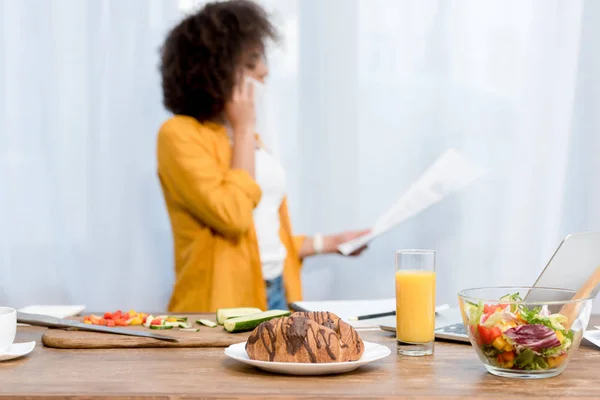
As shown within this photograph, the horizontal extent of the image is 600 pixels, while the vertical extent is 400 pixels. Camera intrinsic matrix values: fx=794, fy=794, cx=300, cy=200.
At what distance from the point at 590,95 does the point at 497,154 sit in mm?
326

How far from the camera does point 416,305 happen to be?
1.08 meters

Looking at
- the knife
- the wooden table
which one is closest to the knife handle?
the knife

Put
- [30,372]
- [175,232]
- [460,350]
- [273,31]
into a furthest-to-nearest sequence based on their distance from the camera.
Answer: [273,31], [175,232], [460,350], [30,372]

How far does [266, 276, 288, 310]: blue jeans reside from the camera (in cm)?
221

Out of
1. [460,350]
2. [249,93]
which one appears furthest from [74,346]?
[249,93]

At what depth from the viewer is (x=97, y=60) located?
234 cm

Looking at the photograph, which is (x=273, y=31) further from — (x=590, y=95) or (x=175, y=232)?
(x=590, y=95)

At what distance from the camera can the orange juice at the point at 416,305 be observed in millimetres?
1082

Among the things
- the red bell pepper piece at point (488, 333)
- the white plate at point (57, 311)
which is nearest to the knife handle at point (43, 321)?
the white plate at point (57, 311)

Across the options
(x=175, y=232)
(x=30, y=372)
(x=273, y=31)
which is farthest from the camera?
(x=273, y=31)

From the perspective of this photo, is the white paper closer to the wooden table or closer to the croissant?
the wooden table

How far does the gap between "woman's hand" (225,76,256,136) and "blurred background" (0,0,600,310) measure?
132 mm

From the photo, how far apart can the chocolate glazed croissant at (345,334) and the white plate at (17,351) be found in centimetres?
39

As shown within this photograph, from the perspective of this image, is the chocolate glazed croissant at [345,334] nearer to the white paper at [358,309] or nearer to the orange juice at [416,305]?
the orange juice at [416,305]
